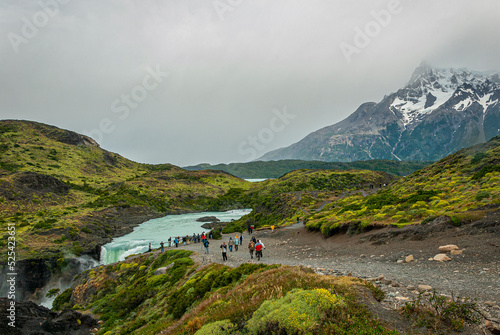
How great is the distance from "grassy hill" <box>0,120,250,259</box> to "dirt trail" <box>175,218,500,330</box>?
51.8 m

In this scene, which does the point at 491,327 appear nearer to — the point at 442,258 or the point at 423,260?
the point at 442,258

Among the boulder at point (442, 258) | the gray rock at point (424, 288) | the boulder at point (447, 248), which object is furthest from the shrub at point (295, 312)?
the boulder at point (447, 248)

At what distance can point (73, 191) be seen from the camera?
9850cm

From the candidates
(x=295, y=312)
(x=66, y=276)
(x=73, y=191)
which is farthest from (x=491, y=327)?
(x=73, y=191)

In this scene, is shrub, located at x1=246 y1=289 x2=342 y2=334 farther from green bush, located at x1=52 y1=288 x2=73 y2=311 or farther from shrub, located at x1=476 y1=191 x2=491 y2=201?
green bush, located at x1=52 y1=288 x2=73 y2=311

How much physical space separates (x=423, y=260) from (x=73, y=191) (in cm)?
11796

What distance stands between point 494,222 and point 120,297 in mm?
32448

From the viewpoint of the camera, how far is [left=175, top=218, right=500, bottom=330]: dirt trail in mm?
9250

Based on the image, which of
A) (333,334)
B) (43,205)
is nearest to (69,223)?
(43,205)

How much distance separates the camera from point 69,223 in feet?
193

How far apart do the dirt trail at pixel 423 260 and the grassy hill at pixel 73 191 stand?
5183 centimetres

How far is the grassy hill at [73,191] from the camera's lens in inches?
2146

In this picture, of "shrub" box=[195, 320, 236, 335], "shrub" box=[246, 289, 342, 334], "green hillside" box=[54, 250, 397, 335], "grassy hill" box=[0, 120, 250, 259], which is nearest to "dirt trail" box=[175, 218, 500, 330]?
"green hillside" box=[54, 250, 397, 335]

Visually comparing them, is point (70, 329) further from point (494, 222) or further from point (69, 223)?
point (69, 223)
